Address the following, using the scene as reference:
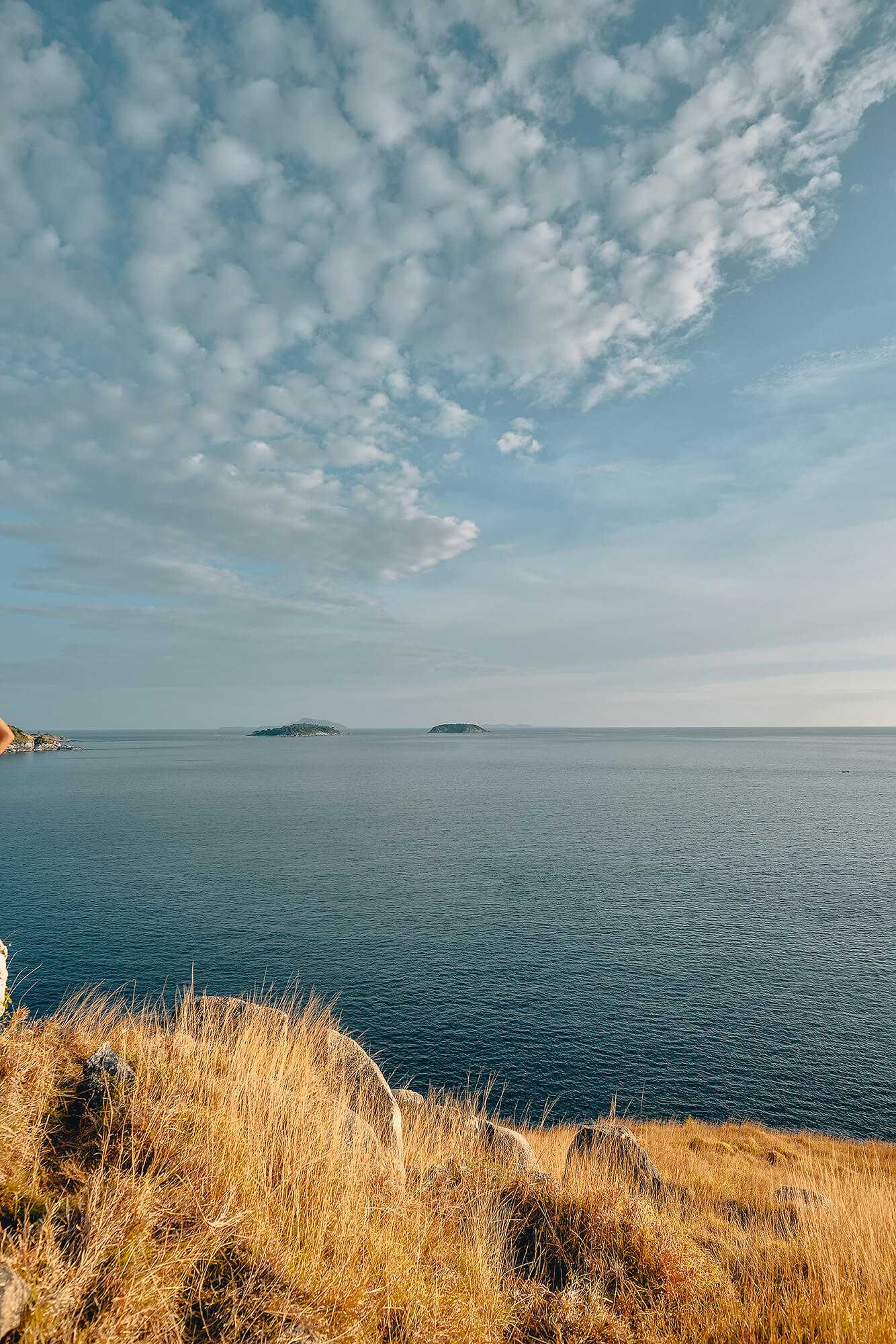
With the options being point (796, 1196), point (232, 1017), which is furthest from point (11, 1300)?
point (796, 1196)

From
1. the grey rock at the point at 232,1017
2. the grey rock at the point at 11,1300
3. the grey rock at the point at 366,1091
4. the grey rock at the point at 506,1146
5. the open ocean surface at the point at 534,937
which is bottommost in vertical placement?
the open ocean surface at the point at 534,937

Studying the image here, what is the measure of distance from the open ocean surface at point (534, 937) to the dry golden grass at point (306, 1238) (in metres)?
22.0

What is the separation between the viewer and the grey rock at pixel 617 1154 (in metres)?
13.9

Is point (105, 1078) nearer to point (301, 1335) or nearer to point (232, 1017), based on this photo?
point (301, 1335)

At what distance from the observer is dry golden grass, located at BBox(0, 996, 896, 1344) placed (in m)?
5.21

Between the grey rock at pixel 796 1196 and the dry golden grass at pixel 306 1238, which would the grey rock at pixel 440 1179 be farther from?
the grey rock at pixel 796 1196

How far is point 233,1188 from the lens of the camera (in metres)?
6.20

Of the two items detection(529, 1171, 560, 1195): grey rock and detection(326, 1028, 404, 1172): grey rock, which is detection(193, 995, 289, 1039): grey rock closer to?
detection(326, 1028, 404, 1172): grey rock

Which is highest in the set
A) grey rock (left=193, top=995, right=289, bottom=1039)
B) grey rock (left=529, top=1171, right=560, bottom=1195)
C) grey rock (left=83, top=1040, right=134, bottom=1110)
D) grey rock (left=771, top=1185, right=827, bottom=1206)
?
grey rock (left=83, top=1040, right=134, bottom=1110)

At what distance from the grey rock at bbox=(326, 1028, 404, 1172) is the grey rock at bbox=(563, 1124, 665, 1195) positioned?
4.71 m

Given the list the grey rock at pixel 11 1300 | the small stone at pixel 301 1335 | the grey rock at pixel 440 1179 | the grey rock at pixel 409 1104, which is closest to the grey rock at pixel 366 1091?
the grey rock at pixel 440 1179

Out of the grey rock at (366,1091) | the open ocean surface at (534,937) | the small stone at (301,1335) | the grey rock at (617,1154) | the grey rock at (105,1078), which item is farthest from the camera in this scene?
the open ocean surface at (534,937)

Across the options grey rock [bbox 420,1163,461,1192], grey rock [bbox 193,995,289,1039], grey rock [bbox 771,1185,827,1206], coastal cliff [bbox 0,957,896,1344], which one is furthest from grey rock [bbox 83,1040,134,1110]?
grey rock [bbox 771,1185,827,1206]

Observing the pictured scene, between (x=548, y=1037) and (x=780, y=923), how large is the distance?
2597 centimetres
